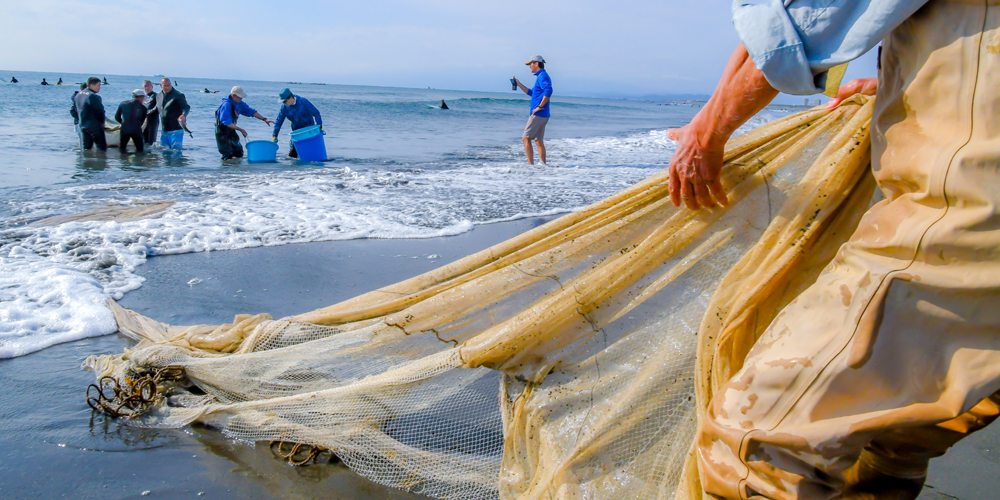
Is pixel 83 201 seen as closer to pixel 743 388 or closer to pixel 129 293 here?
pixel 129 293

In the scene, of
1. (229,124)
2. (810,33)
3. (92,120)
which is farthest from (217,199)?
(810,33)

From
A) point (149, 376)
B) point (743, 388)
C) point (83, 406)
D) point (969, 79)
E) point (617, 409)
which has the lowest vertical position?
point (83, 406)

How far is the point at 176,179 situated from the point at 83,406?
8668 mm

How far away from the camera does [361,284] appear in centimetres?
494

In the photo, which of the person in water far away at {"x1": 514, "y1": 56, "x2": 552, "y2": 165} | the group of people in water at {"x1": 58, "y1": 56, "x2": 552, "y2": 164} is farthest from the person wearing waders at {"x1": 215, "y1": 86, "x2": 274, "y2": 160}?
the person in water far away at {"x1": 514, "y1": 56, "x2": 552, "y2": 165}

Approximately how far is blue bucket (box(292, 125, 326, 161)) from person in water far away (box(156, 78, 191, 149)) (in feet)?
10.5

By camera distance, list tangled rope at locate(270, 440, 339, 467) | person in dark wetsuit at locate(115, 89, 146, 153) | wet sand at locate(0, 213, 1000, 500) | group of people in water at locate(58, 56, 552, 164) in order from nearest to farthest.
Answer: wet sand at locate(0, 213, 1000, 500) → tangled rope at locate(270, 440, 339, 467) → group of people in water at locate(58, 56, 552, 164) → person in dark wetsuit at locate(115, 89, 146, 153)

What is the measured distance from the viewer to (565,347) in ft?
6.82

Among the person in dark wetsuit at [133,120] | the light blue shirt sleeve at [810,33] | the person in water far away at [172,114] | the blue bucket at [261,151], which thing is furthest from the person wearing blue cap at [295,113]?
the light blue shirt sleeve at [810,33]

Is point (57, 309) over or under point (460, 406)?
under

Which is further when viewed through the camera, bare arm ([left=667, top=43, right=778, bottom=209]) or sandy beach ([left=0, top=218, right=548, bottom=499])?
sandy beach ([left=0, top=218, right=548, bottom=499])

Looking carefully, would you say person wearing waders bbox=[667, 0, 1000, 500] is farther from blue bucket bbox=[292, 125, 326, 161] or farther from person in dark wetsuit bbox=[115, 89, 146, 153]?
person in dark wetsuit bbox=[115, 89, 146, 153]

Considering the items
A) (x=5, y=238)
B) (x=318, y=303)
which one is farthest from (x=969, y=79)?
(x=5, y=238)

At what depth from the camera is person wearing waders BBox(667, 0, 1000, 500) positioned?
110 centimetres
